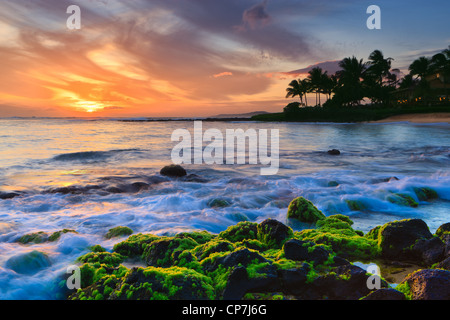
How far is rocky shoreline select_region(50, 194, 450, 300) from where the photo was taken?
101 inches

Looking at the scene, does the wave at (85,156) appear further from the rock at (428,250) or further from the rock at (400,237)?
the rock at (428,250)

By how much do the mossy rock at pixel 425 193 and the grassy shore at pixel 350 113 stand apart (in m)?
48.5

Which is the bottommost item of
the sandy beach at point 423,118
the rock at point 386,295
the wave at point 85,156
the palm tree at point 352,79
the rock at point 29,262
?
the rock at point 29,262

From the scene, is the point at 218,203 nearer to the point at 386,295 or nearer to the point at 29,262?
the point at 29,262

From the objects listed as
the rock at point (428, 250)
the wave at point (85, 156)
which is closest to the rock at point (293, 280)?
the rock at point (428, 250)

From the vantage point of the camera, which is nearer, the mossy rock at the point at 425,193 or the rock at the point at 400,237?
the rock at the point at 400,237

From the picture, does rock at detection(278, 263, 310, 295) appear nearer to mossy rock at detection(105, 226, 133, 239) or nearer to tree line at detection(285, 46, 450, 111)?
mossy rock at detection(105, 226, 133, 239)

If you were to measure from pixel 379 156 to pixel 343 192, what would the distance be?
9142mm

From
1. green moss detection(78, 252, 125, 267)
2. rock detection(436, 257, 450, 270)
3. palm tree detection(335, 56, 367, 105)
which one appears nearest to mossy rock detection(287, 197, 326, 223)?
rock detection(436, 257, 450, 270)

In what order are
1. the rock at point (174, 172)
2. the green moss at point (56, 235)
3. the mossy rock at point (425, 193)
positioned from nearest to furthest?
the green moss at point (56, 235) → the mossy rock at point (425, 193) → the rock at point (174, 172)

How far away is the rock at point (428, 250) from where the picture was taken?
332 centimetres

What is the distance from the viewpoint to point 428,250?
3373 mm
